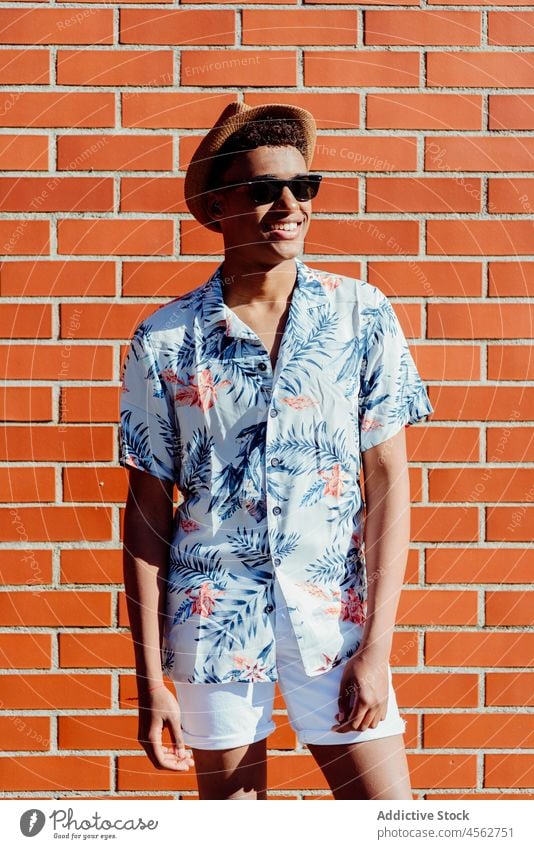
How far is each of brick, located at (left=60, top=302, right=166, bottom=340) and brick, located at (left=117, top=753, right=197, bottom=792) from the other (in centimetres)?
102

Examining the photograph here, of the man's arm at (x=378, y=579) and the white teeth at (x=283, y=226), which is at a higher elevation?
the white teeth at (x=283, y=226)

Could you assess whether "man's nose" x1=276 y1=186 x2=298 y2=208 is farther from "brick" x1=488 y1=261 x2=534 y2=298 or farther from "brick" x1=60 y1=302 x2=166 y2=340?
"brick" x1=488 y1=261 x2=534 y2=298

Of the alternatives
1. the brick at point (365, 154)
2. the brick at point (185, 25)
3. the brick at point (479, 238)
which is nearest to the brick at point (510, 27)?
the brick at point (365, 154)

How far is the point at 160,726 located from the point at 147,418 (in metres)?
0.56

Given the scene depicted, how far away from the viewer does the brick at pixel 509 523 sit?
87.4 inches

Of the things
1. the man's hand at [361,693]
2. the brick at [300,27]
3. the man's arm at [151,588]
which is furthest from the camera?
the brick at [300,27]

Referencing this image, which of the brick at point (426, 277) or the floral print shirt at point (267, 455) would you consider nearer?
the floral print shirt at point (267, 455)

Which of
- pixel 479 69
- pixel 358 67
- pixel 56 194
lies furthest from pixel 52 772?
pixel 479 69

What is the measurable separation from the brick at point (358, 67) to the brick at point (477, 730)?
4.92ft

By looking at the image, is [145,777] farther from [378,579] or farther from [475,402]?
[475,402]

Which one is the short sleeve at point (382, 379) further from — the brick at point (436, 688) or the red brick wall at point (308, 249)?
the brick at point (436, 688)

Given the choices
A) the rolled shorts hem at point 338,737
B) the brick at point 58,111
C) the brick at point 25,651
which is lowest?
the brick at point 25,651

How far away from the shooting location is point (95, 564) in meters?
2.23
